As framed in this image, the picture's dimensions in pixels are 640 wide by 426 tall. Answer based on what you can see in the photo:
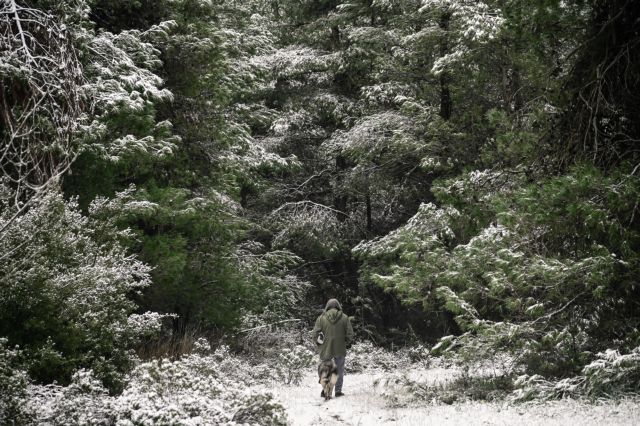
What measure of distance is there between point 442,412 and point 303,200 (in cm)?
1375

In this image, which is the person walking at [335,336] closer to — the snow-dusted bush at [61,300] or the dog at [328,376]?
the dog at [328,376]

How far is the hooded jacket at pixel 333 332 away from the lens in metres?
11.3

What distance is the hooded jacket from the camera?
11.3 meters

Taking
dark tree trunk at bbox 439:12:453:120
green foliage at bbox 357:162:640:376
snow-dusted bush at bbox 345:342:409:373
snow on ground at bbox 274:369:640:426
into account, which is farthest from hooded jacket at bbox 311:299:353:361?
dark tree trunk at bbox 439:12:453:120

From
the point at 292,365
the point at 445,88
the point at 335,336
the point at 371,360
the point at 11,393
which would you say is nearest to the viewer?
the point at 11,393

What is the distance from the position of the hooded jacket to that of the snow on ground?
2.71 ft

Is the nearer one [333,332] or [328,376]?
[328,376]

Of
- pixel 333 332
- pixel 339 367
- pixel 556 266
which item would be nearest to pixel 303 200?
pixel 333 332

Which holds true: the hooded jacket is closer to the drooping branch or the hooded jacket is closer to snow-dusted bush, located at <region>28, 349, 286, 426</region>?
snow-dusted bush, located at <region>28, 349, 286, 426</region>

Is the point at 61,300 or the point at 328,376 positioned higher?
the point at 61,300

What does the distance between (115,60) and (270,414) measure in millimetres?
7620

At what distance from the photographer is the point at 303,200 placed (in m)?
22.3

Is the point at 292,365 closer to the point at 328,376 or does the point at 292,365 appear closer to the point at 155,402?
the point at 328,376

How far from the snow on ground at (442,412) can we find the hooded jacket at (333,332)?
0.82 metres
